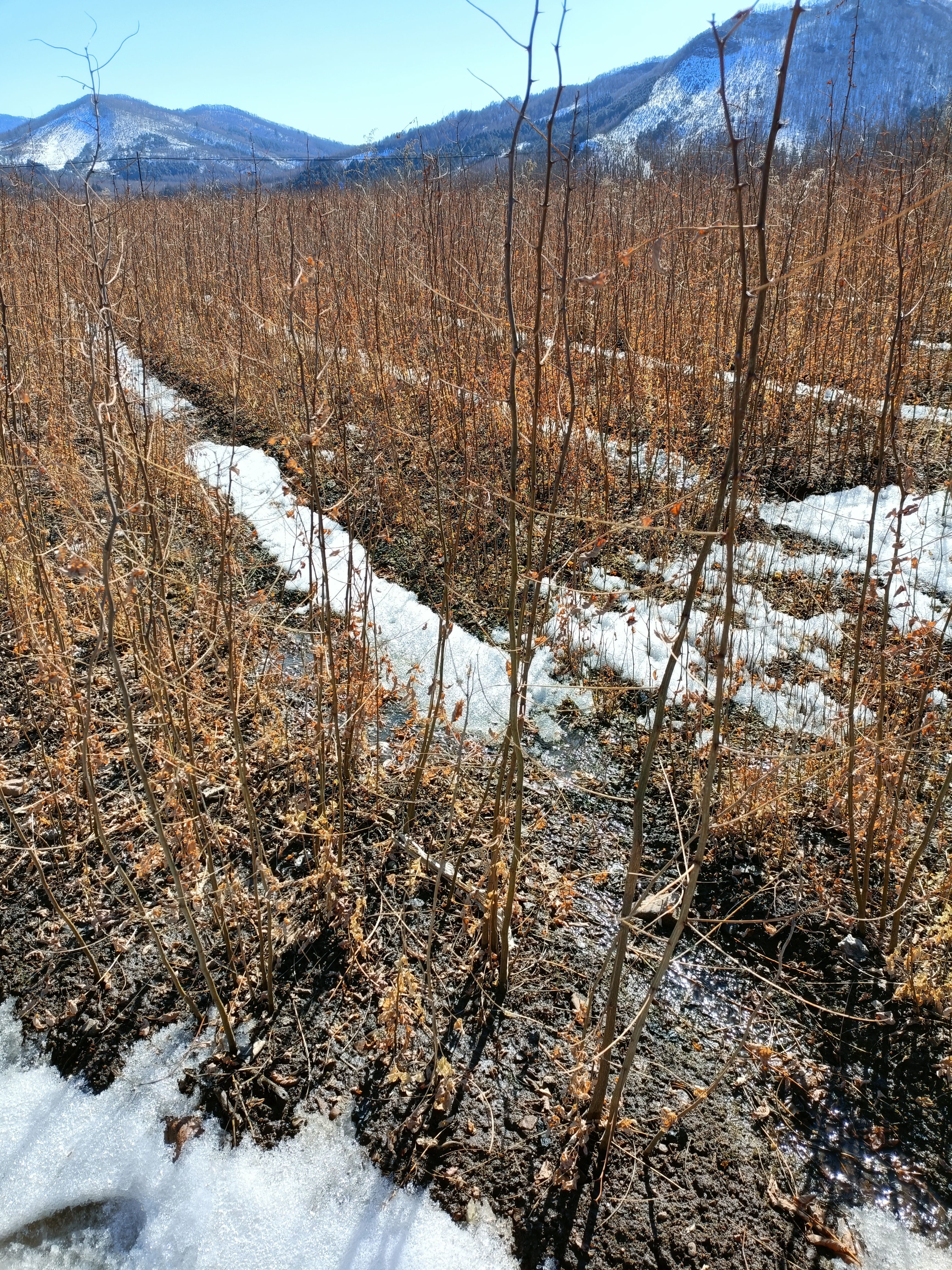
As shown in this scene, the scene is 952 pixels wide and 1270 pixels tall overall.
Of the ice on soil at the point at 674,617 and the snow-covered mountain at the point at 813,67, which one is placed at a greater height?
the snow-covered mountain at the point at 813,67

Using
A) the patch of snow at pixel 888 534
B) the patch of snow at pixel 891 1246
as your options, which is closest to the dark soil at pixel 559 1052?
the patch of snow at pixel 891 1246

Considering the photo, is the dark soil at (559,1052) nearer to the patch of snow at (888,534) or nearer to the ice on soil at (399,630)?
the ice on soil at (399,630)

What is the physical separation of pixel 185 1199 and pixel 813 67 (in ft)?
191

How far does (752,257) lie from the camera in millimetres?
4219

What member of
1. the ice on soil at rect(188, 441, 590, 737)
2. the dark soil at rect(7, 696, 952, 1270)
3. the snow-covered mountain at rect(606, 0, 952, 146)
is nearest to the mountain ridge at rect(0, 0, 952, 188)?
the snow-covered mountain at rect(606, 0, 952, 146)

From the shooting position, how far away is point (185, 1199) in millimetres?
1398

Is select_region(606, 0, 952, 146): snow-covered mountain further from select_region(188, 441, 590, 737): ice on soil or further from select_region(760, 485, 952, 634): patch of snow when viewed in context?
select_region(188, 441, 590, 737): ice on soil

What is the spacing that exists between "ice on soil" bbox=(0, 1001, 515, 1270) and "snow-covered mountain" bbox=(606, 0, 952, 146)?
44.5 meters

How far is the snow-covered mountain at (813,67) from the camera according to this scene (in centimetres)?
3972

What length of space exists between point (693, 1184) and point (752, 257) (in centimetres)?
444

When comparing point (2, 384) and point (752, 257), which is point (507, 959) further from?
point (752, 257)

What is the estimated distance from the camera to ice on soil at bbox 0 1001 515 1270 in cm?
132

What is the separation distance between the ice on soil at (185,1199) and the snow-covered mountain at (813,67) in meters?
44.5

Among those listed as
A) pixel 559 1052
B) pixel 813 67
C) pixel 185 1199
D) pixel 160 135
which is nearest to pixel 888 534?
pixel 559 1052
